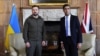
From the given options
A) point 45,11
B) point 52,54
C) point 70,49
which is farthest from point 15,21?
point 70,49

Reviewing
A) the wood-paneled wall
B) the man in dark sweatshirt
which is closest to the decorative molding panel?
the wood-paneled wall

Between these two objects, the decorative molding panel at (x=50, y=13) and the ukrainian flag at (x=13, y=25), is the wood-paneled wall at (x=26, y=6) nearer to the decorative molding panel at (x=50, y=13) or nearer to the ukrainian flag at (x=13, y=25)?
the decorative molding panel at (x=50, y=13)

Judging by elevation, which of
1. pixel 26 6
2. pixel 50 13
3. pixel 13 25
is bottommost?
pixel 13 25

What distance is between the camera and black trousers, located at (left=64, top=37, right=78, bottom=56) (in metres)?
4.40

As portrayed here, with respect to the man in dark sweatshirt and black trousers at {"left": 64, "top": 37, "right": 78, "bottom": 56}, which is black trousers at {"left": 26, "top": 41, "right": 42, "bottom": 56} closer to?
the man in dark sweatshirt

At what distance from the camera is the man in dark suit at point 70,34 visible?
441 cm

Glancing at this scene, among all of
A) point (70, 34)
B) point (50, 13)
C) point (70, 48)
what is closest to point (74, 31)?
point (70, 34)

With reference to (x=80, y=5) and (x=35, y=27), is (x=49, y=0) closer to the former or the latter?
(x=80, y=5)

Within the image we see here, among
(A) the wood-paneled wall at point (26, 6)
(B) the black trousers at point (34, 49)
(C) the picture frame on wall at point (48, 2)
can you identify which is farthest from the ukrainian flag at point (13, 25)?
(B) the black trousers at point (34, 49)

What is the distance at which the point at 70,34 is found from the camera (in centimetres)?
444

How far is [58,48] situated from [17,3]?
1.53m

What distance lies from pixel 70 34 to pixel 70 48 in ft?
0.78

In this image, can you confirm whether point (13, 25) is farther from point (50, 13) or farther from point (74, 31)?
point (74, 31)

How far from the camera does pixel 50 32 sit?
6691mm
